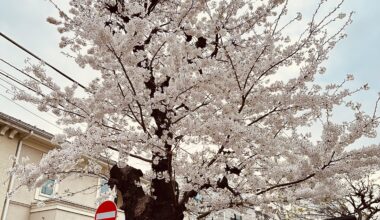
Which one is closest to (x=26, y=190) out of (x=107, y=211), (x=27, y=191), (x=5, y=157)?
(x=27, y=191)

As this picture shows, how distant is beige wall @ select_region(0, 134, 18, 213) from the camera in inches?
443

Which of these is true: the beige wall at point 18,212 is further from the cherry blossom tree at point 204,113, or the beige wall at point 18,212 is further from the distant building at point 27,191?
the cherry blossom tree at point 204,113

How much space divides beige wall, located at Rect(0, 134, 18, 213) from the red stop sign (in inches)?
302

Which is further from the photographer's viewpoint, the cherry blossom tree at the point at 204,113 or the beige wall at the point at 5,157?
the beige wall at the point at 5,157

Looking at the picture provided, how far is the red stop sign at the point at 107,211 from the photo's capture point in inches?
191

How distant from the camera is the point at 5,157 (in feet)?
37.9

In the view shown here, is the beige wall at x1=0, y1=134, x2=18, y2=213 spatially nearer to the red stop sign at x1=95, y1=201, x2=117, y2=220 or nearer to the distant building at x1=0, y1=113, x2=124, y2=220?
the distant building at x1=0, y1=113, x2=124, y2=220

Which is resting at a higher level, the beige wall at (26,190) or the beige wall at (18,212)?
the beige wall at (26,190)

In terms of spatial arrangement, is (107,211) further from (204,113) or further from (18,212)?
(18,212)

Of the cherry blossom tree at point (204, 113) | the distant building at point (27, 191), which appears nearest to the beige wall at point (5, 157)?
the distant building at point (27, 191)

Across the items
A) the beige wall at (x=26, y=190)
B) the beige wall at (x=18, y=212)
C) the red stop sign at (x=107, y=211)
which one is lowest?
the red stop sign at (x=107, y=211)

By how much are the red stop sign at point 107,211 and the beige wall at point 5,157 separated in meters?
7.68

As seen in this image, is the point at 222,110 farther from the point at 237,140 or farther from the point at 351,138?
the point at 351,138

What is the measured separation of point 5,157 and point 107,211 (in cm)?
830
